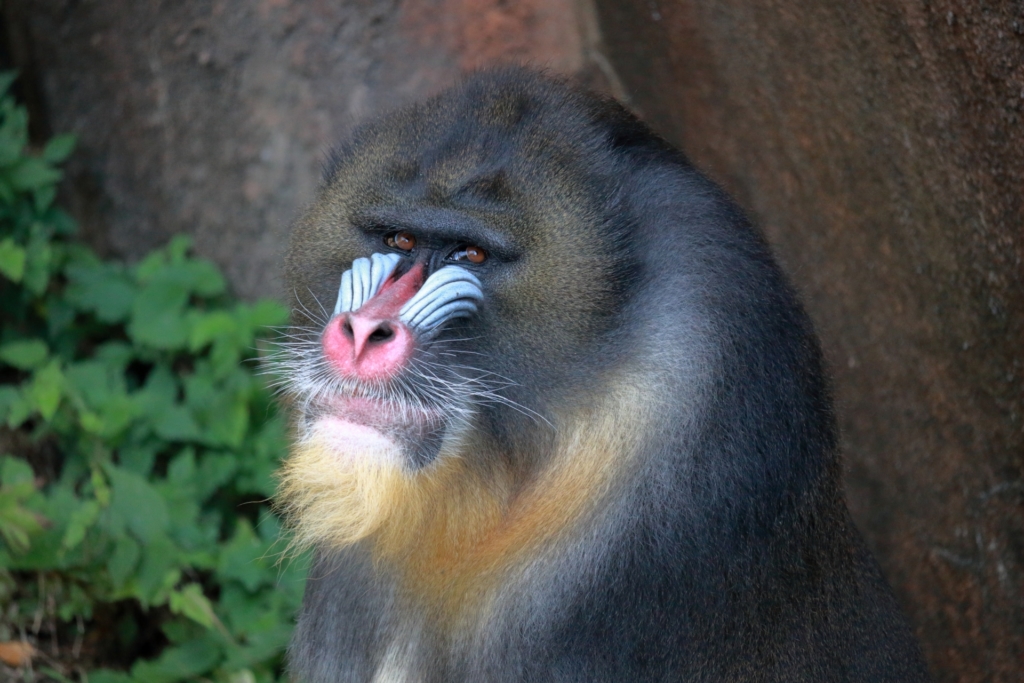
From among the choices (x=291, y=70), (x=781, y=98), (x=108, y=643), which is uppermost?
(x=781, y=98)

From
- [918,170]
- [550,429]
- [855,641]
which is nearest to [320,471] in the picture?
[550,429]

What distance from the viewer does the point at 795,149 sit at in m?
3.71

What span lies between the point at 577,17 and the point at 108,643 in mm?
2879

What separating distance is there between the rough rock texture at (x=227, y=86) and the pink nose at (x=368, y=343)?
94.1 inches

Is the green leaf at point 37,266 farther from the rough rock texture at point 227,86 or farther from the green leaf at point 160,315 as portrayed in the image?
the rough rock texture at point 227,86

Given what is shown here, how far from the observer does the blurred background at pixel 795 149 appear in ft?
9.93

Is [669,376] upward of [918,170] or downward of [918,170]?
downward

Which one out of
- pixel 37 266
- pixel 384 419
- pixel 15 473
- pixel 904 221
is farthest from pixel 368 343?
pixel 37 266

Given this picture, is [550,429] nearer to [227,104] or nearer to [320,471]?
[320,471]

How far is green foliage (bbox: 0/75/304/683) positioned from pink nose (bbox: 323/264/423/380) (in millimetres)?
1081

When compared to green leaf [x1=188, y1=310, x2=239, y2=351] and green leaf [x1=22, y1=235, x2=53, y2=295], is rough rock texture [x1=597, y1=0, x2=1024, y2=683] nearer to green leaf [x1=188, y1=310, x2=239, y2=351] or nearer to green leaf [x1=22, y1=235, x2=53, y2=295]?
green leaf [x1=188, y1=310, x2=239, y2=351]

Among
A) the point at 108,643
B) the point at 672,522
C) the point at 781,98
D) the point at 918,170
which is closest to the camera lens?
the point at 672,522

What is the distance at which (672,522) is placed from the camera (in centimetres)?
245

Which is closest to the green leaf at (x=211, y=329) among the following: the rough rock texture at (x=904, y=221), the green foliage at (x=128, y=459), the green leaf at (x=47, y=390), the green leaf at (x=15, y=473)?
the green foliage at (x=128, y=459)
